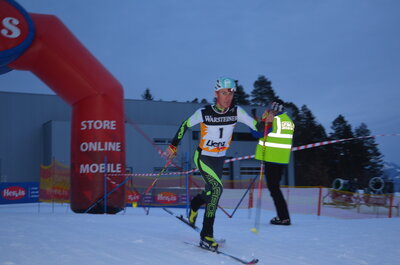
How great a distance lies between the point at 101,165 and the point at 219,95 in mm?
5457

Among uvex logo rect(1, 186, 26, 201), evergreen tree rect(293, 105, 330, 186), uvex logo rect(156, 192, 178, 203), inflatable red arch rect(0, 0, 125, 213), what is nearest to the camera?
inflatable red arch rect(0, 0, 125, 213)

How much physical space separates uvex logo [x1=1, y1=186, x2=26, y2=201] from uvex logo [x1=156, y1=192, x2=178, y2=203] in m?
5.00

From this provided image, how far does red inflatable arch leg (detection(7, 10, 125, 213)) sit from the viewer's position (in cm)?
870

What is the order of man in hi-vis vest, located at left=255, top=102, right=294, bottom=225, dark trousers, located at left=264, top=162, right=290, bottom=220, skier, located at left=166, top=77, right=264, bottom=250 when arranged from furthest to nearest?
dark trousers, located at left=264, top=162, right=290, bottom=220 < man in hi-vis vest, located at left=255, top=102, right=294, bottom=225 < skier, located at left=166, top=77, right=264, bottom=250

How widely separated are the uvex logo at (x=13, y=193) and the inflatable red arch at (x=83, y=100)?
20.1 feet

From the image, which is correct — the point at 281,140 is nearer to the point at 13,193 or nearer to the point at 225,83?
the point at 225,83

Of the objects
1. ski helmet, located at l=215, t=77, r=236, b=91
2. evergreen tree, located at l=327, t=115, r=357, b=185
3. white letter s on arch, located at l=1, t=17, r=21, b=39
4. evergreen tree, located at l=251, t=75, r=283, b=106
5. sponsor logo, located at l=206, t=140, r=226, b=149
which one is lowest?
evergreen tree, located at l=327, t=115, r=357, b=185

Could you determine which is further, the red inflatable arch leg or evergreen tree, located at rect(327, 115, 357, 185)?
evergreen tree, located at rect(327, 115, 357, 185)

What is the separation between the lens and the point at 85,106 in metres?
9.15

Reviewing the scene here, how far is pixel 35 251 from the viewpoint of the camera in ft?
11.9

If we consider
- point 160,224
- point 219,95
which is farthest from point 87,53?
point 219,95

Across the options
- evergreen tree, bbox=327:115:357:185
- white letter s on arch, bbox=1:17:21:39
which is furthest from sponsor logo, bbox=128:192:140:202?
evergreen tree, bbox=327:115:357:185

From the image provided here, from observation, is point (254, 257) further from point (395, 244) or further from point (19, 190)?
point (19, 190)

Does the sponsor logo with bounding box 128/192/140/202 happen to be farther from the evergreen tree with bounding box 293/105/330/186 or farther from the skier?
the evergreen tree with bounding box 293/105/330/186
